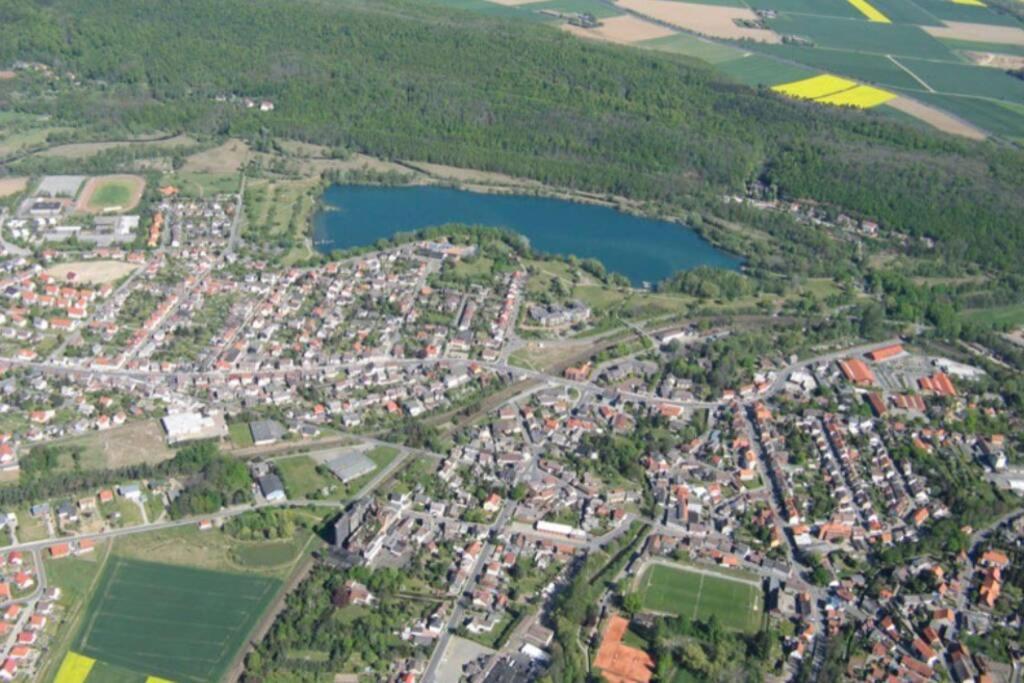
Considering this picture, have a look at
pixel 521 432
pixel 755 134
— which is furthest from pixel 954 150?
pixel 521 432

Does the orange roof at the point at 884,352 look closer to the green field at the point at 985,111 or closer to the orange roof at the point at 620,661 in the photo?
the orange roof at the point at 620,661

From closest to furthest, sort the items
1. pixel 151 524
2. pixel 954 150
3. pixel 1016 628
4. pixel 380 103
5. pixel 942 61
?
pixel 1016 628, pixel 151 524, pixel 954 150, pixel 380 103, pixel 942 61

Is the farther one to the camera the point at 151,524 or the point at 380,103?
the point at 380,103

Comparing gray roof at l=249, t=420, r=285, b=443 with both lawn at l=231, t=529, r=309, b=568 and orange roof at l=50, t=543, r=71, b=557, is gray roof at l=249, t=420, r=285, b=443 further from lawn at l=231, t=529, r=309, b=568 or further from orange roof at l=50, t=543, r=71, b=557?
orange roof at l=50, t=543, r=71, b=557

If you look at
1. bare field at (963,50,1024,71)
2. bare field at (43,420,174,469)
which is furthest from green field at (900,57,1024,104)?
bare field at (43,420,174,469)

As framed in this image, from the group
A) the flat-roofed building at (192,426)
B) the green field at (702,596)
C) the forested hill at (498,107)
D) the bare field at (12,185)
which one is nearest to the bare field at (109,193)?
the bare field at (12,185)

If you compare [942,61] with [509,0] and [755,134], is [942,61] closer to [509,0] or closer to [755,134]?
[755,134]
